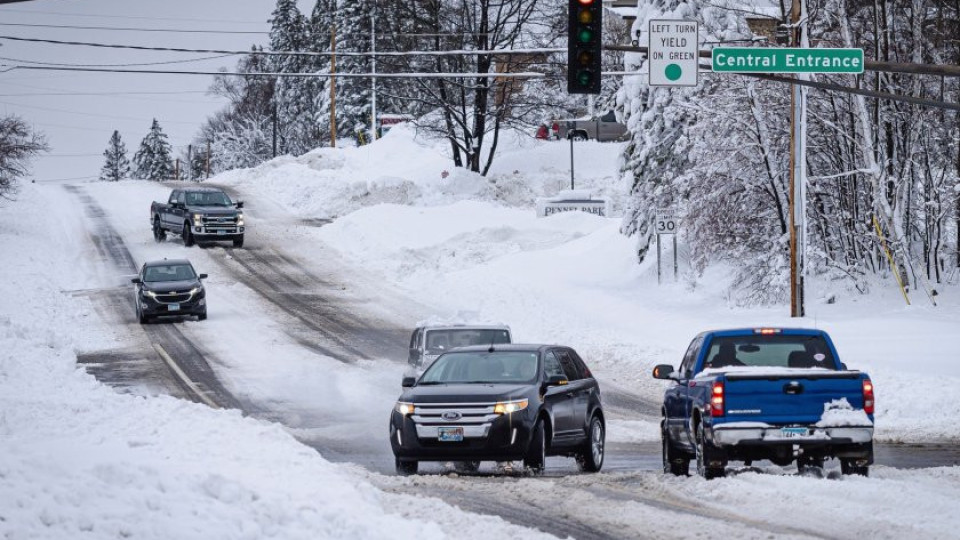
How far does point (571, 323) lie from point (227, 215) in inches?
721

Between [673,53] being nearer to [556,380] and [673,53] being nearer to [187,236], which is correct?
[556,380]

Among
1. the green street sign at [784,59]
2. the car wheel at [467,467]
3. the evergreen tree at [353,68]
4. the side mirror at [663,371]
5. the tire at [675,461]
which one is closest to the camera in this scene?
the side mirror at [663,371]

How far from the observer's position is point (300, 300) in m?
40.9

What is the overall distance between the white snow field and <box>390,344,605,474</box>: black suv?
806 millimetres

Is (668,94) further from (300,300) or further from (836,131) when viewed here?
(300,300)

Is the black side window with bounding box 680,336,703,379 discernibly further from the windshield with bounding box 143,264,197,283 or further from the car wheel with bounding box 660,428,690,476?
the windshield with bounding box 143,264,197,283

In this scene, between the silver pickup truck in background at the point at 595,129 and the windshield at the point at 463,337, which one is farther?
the silver pickup truck in background at the point at 595,129

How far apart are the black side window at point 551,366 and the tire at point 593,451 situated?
2.27ft

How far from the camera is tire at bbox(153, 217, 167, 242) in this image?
5228 cm

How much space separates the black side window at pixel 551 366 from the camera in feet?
54.3

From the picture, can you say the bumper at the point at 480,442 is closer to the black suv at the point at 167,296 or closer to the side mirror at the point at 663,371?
the side mirror at the point at 663,371

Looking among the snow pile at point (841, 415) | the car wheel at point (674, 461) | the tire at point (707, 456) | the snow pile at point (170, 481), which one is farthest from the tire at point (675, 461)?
the snow pile at point (170, 481)

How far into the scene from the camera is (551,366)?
16812 millimetres

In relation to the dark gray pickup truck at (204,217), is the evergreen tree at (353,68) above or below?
above
